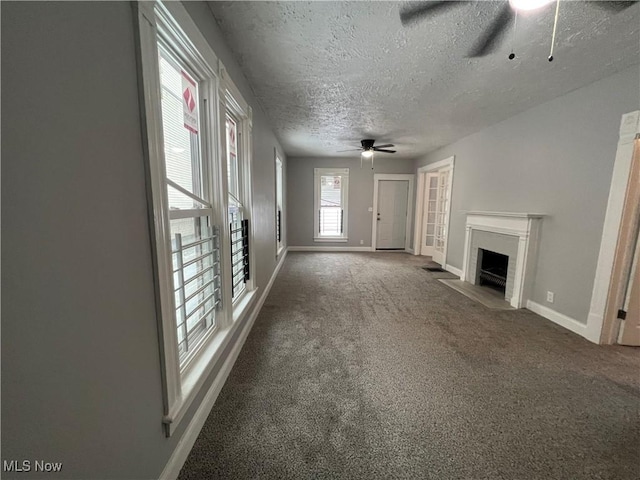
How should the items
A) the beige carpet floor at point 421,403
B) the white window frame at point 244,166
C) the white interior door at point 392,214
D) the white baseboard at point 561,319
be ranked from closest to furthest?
the beige carpet floor at point 421,403 → the white window frame at point 244,166 → the white baseboard at point 561,319 → the white interior door at point 392,214

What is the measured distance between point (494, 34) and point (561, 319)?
111 inches

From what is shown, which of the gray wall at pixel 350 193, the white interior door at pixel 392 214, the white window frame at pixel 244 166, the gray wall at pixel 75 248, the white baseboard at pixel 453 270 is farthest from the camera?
the white interior door at pixel 392 214

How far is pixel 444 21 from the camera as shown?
5.17ft

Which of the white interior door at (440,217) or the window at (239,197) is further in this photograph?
the white interior door at (440,217)

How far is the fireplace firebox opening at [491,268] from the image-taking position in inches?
150

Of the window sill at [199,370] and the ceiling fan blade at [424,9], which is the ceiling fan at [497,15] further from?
the window sill at [199,370]

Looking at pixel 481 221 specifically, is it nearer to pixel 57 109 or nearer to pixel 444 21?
pixel 444 21

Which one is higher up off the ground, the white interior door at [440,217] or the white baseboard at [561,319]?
the white interior door at [440,217]

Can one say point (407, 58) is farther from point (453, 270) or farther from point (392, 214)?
point (392, 214)

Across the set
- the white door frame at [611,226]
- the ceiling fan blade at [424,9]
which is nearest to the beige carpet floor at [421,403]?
the white door frame at [611,226]

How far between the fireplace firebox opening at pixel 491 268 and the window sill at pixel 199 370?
3.74 m

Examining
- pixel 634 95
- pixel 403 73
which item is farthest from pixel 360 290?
pixel 634 95

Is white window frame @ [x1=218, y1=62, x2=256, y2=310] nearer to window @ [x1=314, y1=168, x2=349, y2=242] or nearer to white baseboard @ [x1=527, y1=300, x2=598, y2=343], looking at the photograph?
white baseboard @ [x1=527, y1=300, x2=598, y2=343]

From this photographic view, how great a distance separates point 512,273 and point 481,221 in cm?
95
